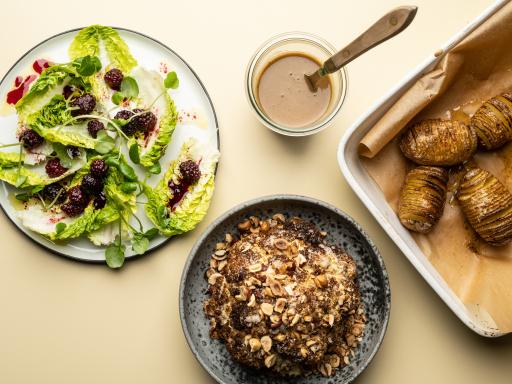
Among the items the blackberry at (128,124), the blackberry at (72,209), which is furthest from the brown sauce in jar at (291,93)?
the blackberry at (72,209)

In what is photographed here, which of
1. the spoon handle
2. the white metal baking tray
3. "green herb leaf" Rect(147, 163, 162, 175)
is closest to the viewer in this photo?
the spoon handle

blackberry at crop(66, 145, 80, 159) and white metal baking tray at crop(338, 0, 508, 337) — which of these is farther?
blackberry at crop(66, 145, 80, 159)

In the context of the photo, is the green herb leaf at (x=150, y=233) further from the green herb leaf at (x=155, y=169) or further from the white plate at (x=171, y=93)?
the green herb leaf at (x=155, y=169)

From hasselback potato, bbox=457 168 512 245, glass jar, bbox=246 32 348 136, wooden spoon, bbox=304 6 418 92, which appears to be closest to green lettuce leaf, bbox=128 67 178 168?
glass jar, bbox=246 32 348 136

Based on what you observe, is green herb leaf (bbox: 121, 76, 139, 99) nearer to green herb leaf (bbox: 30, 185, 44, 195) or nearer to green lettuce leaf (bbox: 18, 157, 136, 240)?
green lettuce leaf (bbox: 18, 157, 136, 240)

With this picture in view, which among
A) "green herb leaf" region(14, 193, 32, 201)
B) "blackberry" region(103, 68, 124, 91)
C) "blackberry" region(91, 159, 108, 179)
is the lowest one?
"green herb leaf" region(14, 193, 32, 201)

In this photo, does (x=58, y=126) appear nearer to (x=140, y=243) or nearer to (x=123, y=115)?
(x=123, y=115)

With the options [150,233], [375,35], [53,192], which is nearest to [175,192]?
[150,233]
